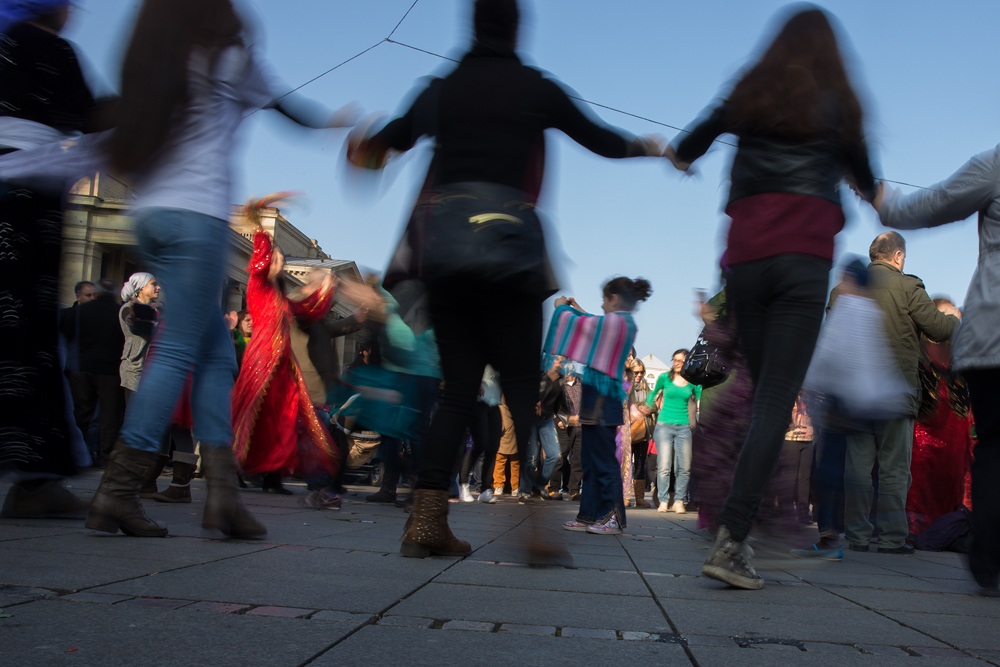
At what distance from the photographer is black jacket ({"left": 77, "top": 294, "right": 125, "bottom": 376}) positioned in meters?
7.28

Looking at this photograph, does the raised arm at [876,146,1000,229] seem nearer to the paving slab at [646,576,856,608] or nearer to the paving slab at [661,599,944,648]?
the paving slab at [646,576,856,608]

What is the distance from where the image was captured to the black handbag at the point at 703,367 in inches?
222

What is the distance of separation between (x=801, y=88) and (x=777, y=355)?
3.14 ft

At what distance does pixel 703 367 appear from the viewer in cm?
566

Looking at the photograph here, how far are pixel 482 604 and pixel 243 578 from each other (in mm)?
646

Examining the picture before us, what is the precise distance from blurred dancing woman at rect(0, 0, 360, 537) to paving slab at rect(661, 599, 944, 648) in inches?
67.7

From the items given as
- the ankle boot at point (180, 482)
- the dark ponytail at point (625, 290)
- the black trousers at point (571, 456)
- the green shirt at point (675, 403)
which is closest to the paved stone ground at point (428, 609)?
the ankle boot at point (180, 482)

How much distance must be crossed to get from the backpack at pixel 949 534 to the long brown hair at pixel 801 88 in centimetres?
371

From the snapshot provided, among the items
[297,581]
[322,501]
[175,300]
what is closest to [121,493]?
[175,300]

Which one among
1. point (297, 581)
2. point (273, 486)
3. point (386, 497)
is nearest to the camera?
point (297, 581)

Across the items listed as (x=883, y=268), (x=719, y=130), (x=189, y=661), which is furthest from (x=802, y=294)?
(x=883, y=268)

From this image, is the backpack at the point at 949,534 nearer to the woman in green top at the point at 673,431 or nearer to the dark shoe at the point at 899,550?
the dark shoe at the point at 899,550

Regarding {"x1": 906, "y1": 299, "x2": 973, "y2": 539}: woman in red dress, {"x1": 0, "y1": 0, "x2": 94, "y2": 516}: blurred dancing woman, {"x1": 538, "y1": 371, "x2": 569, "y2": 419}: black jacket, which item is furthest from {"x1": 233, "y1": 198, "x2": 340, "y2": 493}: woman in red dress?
{"x1": 906, "y1": 299, "x2": 973, "y2": 539}: woman in red dress

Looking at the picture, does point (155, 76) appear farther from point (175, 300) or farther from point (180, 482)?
point (180, 482)
